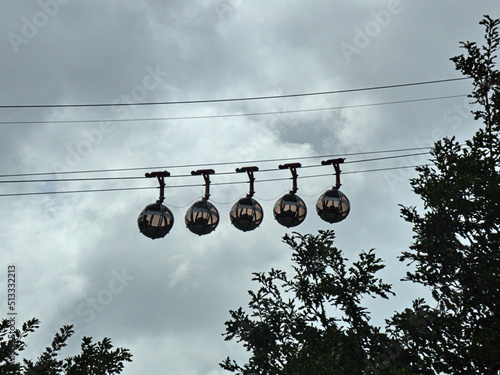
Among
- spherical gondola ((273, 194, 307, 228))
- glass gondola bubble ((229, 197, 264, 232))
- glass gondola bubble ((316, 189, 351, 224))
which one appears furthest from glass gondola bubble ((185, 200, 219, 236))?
glass gondola bubble ((316, 189, 351, 224))

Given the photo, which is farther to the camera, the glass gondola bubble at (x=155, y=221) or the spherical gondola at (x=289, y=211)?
the spherical gondola at (x=289, y=211)

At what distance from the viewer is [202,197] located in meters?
17.6

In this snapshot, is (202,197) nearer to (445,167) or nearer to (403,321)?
(403,321)

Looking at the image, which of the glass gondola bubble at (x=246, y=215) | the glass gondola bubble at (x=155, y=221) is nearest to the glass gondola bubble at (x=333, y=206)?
the glass gondola bubble at (x=246, y=215)

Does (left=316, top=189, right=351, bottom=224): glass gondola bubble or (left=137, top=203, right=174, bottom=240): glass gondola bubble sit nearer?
(left=137, top=203, right=174, bottom=240): glass gondola bubble

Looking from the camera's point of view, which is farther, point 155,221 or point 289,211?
point 289,211

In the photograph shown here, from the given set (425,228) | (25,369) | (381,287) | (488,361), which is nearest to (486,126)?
(425,228)

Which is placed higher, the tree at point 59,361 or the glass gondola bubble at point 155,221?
the glass gondola bubble at point 155,221

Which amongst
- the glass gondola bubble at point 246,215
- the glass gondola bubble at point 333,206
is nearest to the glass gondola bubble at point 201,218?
the glass gondola bubble at point 246,215

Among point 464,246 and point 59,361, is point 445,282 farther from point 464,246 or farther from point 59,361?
point 59,361

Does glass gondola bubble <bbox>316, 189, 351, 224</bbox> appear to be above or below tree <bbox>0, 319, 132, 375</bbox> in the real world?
above

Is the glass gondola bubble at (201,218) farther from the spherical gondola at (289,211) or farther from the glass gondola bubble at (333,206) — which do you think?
the glass gondola bubble at (333,206)

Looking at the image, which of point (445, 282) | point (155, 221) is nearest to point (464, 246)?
point (445, 282)

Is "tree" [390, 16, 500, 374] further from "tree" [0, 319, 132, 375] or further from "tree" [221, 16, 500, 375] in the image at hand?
"tree" [0, 319, 132, 375]
